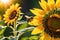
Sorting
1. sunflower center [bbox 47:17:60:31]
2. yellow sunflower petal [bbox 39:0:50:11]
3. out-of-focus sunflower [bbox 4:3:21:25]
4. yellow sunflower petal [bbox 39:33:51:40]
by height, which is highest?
yellow sunflower petal [bbox 39:0:50:11]

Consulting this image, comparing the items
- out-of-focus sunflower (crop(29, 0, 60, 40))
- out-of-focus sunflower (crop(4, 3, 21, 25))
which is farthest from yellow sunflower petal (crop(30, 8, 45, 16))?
out-of-focus sunflower (crop(4, 3, 21, 25))

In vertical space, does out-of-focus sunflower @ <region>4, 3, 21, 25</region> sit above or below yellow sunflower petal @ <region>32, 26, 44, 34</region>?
above

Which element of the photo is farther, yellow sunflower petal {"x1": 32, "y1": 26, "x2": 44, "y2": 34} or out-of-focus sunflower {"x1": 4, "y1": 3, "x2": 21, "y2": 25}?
out-of-focus sunflower {"x1": 4, "y1": 3, "x2": 21, "y2": 25}

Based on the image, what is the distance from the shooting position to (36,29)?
2.66 ft

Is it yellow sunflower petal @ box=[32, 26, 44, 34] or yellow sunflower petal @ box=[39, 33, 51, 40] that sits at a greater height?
yellow sunflower petal @ box=[32, 26, 44, 34]

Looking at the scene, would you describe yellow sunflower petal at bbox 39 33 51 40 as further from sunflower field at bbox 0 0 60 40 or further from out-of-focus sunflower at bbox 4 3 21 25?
out-of-focus sunflower at bbox 4 3 21 25

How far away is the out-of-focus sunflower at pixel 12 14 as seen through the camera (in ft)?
3.03

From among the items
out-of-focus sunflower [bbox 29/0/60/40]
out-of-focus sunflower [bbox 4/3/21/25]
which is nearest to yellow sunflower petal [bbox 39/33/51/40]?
out-of-focus sunflower [bbox 29/0/60/40]

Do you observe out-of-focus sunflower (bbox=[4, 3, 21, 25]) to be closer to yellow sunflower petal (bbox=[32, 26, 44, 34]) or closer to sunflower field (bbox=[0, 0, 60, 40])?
sunflower field (bbox=[0, 0, 60, 40])

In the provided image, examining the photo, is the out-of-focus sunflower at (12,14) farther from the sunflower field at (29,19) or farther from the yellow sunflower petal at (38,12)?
the yellow sunflower petal at (38,12)

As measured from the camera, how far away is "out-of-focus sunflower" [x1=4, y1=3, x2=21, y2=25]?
925 mm

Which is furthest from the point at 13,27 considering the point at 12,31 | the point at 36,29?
the point at 36,29

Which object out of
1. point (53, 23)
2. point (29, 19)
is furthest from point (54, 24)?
point (29, 19)

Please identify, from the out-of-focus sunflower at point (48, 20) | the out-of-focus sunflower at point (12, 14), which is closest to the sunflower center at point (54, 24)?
the out-of-focus sunflower at point (48, 20)
